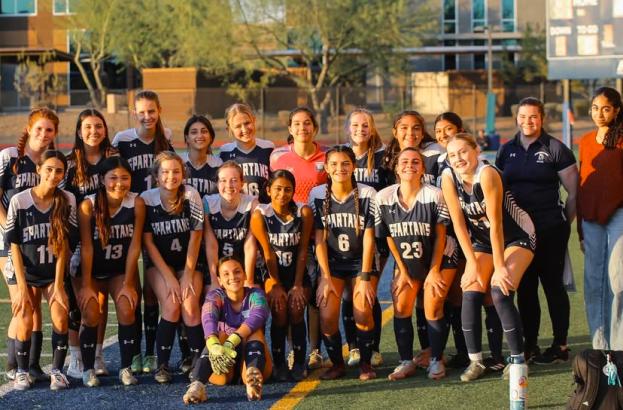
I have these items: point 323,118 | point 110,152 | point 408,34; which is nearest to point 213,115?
point 323,118

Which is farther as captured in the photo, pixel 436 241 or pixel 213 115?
pixel 213 115

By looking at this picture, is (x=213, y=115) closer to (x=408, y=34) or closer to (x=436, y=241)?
(x=408, y=34)

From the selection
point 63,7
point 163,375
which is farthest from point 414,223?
point 63,7

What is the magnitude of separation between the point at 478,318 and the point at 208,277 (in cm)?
167

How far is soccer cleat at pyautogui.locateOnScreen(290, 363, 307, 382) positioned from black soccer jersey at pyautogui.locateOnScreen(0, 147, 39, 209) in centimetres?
203

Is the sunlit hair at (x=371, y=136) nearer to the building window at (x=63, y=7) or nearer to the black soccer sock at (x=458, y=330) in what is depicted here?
the black soccer sock at (x=458, y=330)

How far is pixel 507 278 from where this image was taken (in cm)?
566

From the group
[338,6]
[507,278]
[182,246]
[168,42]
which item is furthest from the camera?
[168,42]

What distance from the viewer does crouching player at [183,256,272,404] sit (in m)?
5.53

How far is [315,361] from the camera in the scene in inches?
246

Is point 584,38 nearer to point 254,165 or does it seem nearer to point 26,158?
point 254,165

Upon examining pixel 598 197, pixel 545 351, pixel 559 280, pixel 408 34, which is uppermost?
pixel 408 34

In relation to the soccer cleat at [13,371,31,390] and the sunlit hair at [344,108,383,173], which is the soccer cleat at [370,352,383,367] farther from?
the soccer cleat at [13,371,31,390]

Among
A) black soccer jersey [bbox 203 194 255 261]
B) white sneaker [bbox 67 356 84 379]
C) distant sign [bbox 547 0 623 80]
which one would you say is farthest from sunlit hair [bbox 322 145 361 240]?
distant sign [bbox 547 0 623 80]
